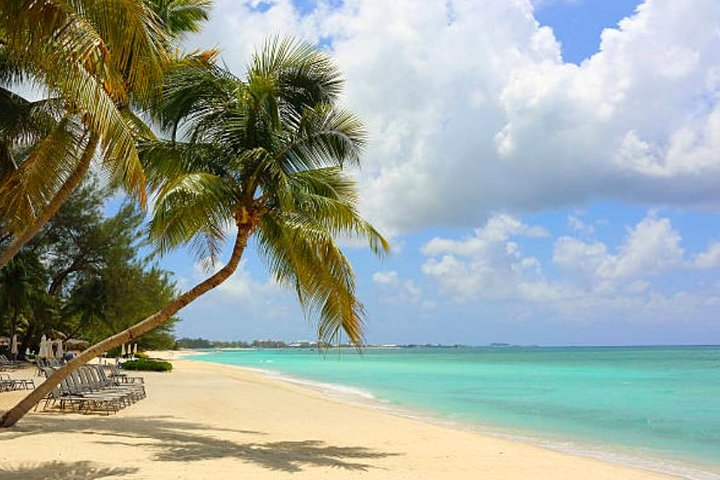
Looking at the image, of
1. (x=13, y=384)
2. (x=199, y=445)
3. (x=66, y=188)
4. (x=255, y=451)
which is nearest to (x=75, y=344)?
(x=13, y=384)

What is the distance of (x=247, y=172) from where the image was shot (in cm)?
1091

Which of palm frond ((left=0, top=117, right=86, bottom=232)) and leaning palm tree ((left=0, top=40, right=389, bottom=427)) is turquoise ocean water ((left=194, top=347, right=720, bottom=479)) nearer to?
leaning palm tree ((left=0, top=40, right=389, bottom=427))

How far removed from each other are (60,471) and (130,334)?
3284 mm

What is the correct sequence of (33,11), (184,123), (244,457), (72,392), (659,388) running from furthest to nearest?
(659,388)
(72,392)
(184,123)
(244,457)
(33,11)

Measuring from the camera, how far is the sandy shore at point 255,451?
27.3 ft

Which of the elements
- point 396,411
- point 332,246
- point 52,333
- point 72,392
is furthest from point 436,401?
point 52,333

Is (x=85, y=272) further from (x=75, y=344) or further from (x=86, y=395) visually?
(x=86, y=395)

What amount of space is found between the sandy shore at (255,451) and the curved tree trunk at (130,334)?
32 centimetres

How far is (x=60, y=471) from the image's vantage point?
7770 mm

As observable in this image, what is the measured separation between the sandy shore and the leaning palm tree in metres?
1.54

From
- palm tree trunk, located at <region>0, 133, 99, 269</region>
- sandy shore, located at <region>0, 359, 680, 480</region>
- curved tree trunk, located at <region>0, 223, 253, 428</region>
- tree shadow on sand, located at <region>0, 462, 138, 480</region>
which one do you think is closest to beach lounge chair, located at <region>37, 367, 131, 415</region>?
sandy shore, located at <region>0, 359, 680, 480</region>

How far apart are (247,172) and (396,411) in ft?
40.4

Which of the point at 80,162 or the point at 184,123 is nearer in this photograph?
the point at 80,162

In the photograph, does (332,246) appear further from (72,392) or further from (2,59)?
(72,392)
